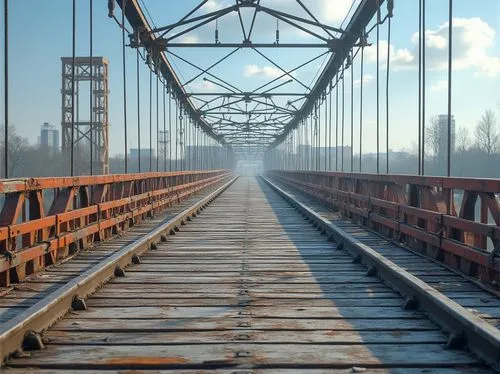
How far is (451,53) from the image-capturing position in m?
9.66

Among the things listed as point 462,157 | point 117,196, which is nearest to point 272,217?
point 117,196

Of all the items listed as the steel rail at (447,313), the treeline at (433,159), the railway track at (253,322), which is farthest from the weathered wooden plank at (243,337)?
the treeline at (433,159)

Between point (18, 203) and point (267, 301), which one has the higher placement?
point (18, 203)

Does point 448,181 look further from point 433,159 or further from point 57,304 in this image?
point 433,159

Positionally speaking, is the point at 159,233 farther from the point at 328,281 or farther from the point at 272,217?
the point at 272,217

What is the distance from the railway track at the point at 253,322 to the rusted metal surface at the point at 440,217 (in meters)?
0.46

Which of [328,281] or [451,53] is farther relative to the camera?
[451,53]

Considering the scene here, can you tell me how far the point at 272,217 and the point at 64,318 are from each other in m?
11.0

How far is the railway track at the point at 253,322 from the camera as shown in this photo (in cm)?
364

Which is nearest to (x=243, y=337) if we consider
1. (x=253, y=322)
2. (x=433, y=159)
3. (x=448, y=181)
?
(x=253, y=322)

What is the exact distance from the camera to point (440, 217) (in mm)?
6691

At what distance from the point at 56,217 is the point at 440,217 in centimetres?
401

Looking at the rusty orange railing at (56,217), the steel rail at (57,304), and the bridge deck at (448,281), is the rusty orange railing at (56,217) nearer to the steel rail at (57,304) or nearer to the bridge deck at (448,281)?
the steel rail at (57,304)

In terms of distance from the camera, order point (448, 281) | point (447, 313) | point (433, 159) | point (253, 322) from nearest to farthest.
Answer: point (447, 313), point (253, 322), point (448, 281), point (433, 159)
